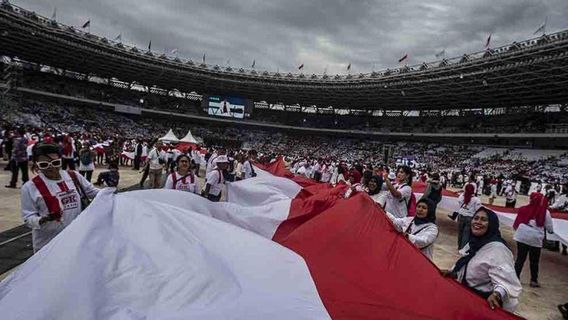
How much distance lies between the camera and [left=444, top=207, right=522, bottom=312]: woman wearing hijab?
291cm

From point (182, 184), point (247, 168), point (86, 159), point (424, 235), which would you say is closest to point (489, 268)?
point (424, 235)

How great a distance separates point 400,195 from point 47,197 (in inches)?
170

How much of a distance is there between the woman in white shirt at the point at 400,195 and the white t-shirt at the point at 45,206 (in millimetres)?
3927

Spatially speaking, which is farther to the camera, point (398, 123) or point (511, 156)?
point (398, 123)

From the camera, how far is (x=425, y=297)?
279 centimetres

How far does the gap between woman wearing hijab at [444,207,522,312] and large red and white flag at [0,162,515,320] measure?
0.29 metres

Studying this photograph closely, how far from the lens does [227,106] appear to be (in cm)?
5569

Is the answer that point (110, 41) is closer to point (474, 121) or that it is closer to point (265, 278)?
point (474, 121)

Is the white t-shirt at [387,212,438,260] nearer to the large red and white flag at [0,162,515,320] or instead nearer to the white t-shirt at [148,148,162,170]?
the large red and white flag at [0,162,515,320]

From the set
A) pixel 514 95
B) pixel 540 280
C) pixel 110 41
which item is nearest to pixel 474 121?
pixel 514 95

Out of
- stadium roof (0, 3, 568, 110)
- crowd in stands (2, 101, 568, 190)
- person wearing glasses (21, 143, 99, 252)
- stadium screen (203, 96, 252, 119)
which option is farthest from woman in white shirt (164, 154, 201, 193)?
stadium screen (203, 96, 252, 119)

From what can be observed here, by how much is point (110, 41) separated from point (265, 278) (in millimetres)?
45995

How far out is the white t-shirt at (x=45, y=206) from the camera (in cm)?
335

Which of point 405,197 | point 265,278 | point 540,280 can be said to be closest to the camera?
point 265,278
